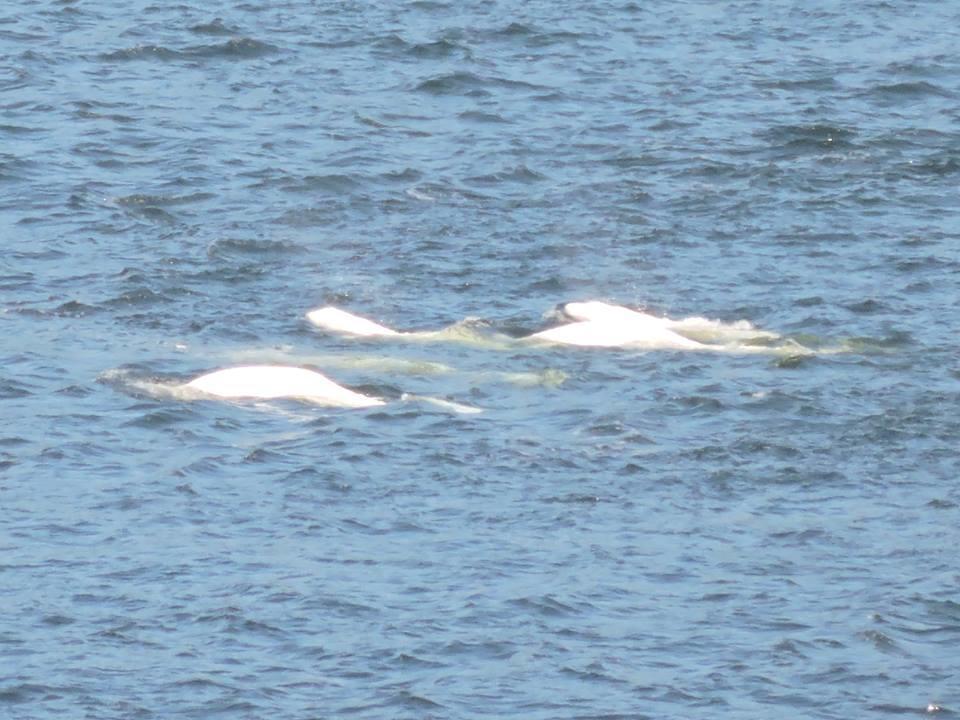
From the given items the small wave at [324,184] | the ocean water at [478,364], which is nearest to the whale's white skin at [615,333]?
the ocean water at [478,364]

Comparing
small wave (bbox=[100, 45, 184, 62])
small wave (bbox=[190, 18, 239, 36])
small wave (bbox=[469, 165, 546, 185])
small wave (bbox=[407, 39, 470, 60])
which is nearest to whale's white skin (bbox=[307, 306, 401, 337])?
small wave (bbox=[469, 165, 546, 185])

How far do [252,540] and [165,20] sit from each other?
18837 millimetres

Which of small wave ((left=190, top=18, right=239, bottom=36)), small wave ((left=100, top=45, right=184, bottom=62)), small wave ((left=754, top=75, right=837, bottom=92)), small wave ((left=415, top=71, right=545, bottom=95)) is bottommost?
small wave ((left=754, top=75, right=837, bottom=92))

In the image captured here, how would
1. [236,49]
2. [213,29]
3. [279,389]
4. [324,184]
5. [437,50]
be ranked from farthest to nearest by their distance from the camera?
[213,29] < [437,50] < [236,49] < [324,184] < [279,389]

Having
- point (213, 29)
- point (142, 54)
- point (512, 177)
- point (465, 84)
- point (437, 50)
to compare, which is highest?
point (213, 29)

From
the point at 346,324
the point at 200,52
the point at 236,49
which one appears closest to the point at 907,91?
the point at 236,49

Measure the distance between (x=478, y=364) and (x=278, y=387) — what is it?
2.14 m

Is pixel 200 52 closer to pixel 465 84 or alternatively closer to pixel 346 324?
pixel 465 84

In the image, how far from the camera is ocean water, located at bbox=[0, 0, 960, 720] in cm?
1429

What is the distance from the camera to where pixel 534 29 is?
3362 cm

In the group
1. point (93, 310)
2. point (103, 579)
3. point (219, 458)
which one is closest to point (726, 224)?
point (93, 310)

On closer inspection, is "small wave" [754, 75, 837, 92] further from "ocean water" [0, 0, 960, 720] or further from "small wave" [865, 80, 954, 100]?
"small wave" [865, 80, 954, 100]

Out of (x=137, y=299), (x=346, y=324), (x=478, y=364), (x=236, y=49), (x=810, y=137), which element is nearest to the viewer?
(x=478, y=364)

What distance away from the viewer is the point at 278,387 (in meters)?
19.3
